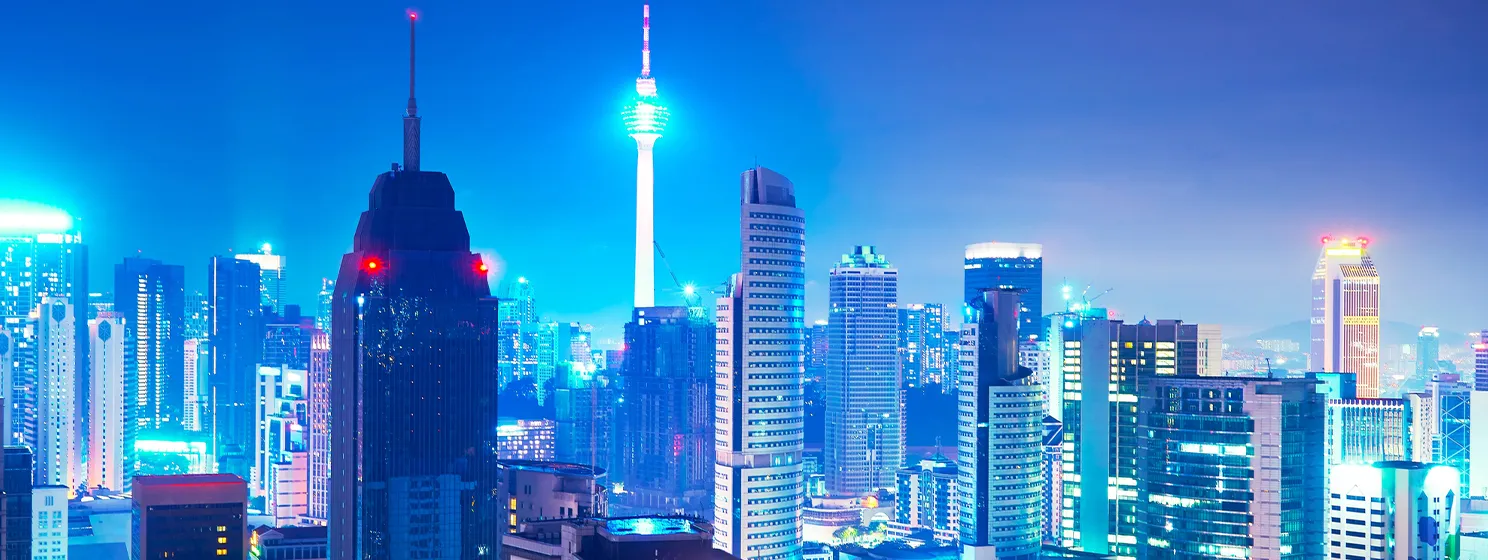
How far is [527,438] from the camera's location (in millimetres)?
50969

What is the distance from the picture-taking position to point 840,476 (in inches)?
1997

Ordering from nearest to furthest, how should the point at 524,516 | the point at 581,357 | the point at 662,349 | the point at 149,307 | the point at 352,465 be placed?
the point at 352,465, the point at 524,516, the point at 662,349, the point at 149,307, the point at 581,357

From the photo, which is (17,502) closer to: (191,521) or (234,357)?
(191,521)

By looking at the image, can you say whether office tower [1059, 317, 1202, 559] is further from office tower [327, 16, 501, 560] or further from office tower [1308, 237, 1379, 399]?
office tower [1308, 237, 1379, 399]

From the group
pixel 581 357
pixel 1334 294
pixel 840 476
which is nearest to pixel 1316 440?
pixel 1334 294

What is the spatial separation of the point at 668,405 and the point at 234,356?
15.8m

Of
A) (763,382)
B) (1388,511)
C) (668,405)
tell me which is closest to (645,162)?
(668,405)

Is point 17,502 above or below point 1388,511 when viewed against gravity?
A: below

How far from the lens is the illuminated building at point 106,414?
159 ft

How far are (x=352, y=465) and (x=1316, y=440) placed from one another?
1408cm

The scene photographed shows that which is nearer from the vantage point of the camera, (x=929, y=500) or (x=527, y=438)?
(x=929, y=500)

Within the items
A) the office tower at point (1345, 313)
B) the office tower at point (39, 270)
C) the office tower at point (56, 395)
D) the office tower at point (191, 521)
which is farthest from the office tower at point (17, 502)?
the office tower at point (1345, 313)

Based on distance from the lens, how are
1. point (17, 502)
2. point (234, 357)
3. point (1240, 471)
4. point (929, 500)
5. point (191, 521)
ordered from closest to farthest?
point (1240, 471) → point (17, 502) → point (191, 521) → point (929, 500) → point (234, 357)

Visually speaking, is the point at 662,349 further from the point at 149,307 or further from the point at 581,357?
the point at 149,307
